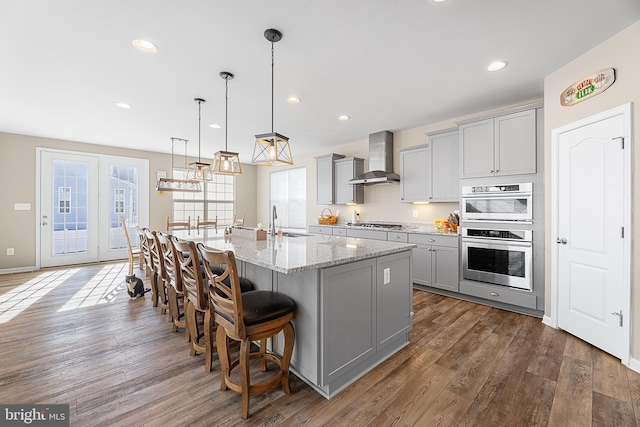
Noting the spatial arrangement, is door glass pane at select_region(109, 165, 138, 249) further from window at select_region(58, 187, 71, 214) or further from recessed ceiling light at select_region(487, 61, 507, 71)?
recessed ceiling light at select_region(487, 61, 507, 71)

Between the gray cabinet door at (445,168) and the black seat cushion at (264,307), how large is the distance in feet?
10.3

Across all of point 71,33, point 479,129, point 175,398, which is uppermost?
point 71,33

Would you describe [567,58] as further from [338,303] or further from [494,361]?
[338,303]

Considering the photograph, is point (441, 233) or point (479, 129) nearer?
point (479, 129)

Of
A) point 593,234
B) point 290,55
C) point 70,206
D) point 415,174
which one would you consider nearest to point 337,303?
point 290,55

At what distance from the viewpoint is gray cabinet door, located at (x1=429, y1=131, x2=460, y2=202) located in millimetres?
3998

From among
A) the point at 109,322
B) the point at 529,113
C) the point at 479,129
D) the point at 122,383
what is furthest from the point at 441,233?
the point at 109,322

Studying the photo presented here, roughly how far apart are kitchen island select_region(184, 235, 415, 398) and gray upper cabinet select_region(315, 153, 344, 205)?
3.56 m

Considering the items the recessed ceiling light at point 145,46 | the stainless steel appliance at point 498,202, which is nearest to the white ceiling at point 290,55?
the recessed ceiling light at point 145,46

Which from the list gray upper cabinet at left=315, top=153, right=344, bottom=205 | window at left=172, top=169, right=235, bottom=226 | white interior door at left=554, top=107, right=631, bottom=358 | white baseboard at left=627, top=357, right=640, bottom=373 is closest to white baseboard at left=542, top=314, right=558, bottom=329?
white interior door at left=554, top=107, right=631, bottom=358

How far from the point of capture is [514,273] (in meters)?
3.32

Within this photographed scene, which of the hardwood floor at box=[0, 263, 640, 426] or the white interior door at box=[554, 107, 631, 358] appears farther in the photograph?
the white interior door at box=[554, 107, 631, 358]

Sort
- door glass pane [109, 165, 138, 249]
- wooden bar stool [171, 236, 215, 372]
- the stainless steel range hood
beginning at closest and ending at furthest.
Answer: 1. wooden bar stool [171, 236, 215, 372]
2. the stainless steel range hood
3. door glass pane [109, 165, 138, 249]

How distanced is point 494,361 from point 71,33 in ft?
14.3
